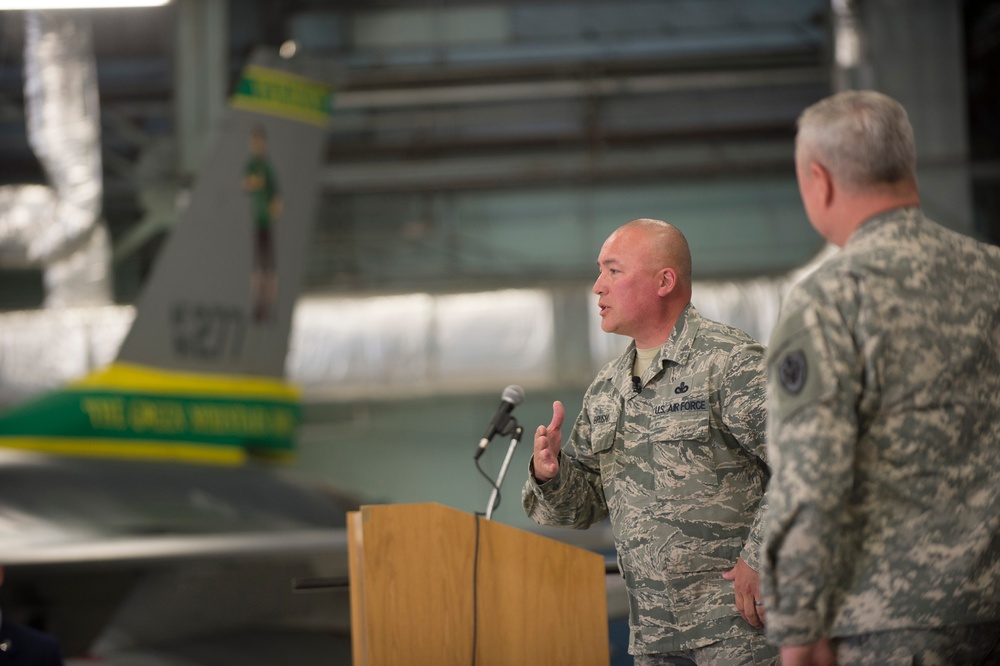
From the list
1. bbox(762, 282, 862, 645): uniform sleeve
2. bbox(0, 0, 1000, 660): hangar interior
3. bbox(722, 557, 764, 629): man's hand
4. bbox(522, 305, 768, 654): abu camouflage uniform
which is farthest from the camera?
bbox(0, 0, 1000, 660): hangar interior

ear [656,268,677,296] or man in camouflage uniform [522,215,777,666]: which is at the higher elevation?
ear [656,268,677,296]

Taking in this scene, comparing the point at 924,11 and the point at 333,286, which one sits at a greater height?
the point at 924,11

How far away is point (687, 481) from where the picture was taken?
194cm

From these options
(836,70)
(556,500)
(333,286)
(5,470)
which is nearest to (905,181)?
→ (556,500)

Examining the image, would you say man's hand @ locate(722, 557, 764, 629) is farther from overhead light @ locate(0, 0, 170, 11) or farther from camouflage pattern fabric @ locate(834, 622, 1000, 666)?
overhead light @ locate(0, 0, 170, 11)

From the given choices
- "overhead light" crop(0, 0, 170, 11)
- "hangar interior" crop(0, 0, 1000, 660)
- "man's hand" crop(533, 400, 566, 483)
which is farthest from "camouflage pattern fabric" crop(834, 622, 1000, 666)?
"hangar interior" crop(0, 0, 1000, 660)

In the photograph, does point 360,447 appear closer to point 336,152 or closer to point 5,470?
point 336,152

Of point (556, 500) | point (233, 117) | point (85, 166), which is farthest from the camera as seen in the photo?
point (85, 166)

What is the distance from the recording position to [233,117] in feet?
17.0

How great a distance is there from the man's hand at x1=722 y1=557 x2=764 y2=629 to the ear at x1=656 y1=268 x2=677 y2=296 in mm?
549

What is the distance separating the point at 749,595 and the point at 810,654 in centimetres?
47

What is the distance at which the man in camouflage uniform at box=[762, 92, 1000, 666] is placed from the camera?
130 cm

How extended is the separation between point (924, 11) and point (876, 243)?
7564 mm

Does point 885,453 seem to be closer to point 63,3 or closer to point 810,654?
point 810,654
